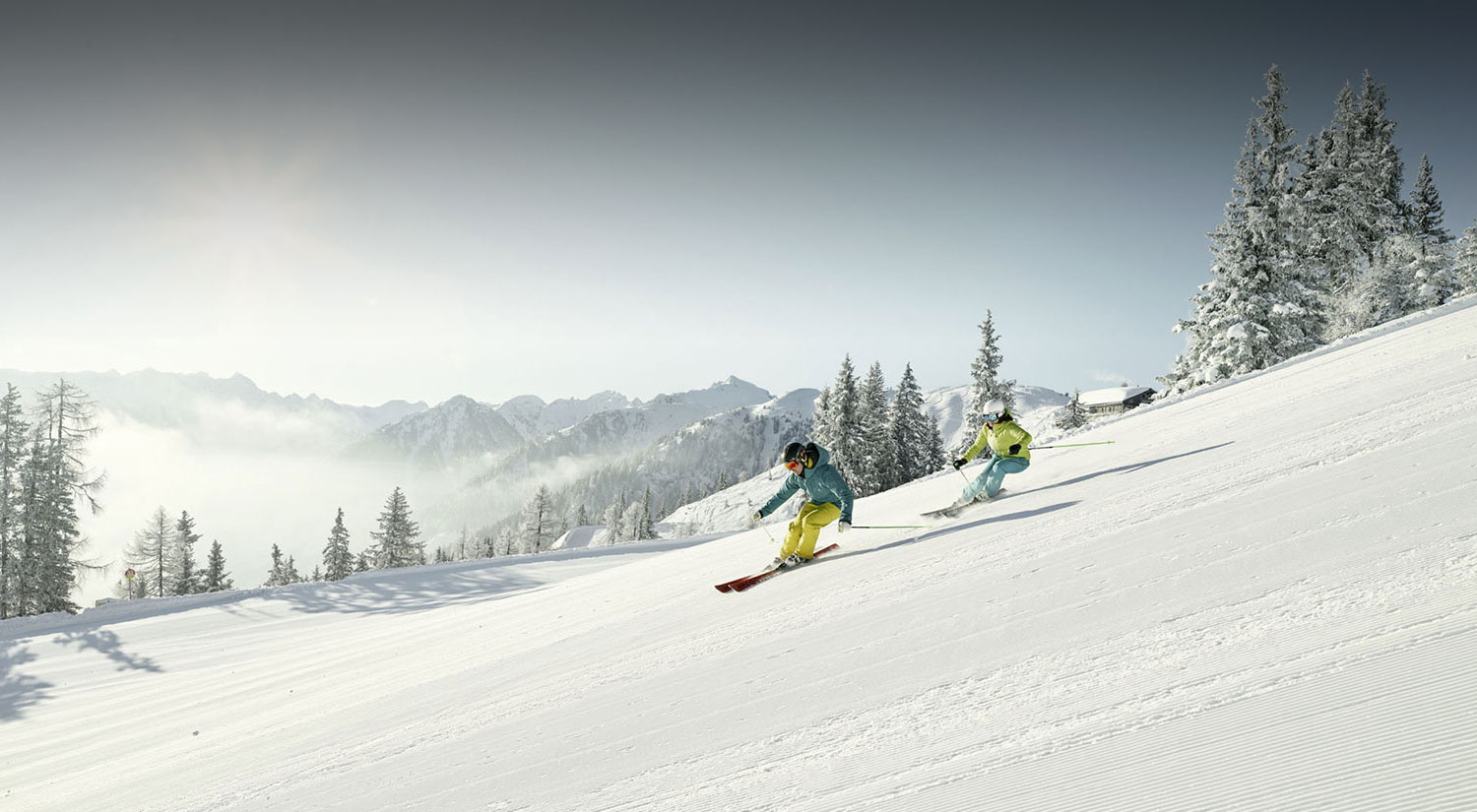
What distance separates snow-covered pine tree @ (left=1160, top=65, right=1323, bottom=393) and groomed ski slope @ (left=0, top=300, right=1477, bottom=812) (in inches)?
697

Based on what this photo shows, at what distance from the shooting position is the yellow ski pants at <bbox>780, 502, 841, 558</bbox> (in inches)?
346

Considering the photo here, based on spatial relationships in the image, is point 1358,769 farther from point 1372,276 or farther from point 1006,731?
point 1372,276

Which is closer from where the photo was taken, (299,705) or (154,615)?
(299,705)

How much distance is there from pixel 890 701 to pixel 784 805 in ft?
3.51

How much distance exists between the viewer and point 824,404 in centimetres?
4675

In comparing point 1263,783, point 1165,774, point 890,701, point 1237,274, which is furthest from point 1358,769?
point 1237,274

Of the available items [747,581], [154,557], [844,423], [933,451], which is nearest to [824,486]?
[747,581]

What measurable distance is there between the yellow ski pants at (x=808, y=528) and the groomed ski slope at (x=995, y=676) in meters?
0.56

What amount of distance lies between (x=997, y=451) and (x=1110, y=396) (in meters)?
88.8

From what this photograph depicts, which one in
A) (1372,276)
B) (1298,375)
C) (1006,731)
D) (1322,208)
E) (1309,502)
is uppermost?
(1322,208)

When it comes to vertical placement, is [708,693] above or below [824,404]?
below

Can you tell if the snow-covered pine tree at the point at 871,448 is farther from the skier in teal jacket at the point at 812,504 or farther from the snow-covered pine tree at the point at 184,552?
the snow-covered pine tree at the point at 184,552

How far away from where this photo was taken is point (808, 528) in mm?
8820

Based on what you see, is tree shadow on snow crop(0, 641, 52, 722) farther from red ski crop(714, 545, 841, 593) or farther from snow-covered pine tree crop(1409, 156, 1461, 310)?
snow-covered pine tree crop(1409, 156, 1461, 310)
